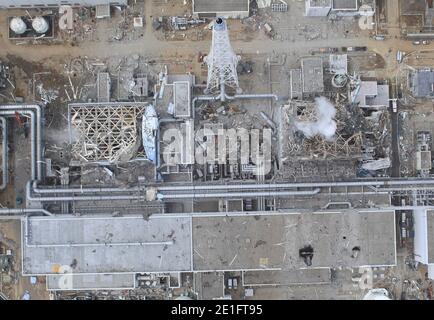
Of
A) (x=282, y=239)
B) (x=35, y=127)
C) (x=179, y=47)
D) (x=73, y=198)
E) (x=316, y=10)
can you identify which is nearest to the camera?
(x=282, y=239)

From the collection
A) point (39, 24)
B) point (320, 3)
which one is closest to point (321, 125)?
point (320, 3)

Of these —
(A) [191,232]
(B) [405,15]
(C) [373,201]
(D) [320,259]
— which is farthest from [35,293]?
(B) [405,15]

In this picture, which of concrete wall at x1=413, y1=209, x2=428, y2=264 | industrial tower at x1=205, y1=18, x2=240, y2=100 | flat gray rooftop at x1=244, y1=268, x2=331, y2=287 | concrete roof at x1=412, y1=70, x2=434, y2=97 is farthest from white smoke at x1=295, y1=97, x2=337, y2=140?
flat gray rooftop at x1=244, y1=268, x2=331, y2=287

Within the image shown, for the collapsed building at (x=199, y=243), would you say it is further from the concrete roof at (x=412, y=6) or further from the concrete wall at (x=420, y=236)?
the concrete roof at (x=412, y=6)

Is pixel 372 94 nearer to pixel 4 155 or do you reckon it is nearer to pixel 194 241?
pixel 194 241

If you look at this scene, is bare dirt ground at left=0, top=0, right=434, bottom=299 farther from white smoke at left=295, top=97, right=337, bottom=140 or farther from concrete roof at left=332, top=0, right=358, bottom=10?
white smoke at left=295, top=97, right=337, bottom=140

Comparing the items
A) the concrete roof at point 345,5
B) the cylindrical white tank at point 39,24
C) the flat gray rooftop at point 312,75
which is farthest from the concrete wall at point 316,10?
the cylindrical white tank at point 39,24

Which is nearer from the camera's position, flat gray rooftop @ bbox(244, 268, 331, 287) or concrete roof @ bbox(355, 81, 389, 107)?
flat gray rooftop @ bbox(244, 268, 331, 287)

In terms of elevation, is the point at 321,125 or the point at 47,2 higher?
the point at 47,2
